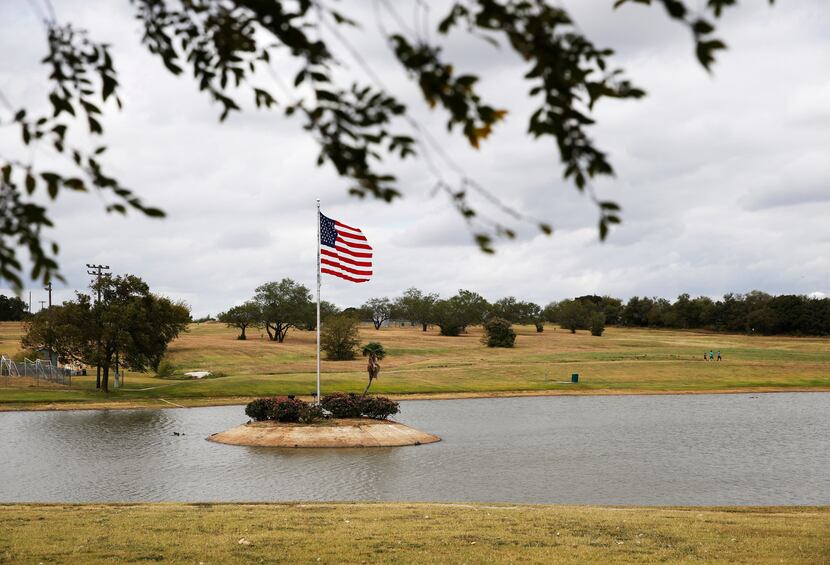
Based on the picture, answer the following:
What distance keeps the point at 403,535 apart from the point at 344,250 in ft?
85.6

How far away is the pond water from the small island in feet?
4.95

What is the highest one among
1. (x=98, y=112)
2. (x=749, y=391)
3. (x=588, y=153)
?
(x=98, y=112)

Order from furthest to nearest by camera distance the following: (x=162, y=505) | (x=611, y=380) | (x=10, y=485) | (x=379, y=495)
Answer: (x=611, y=380)
(x=10, y=485)
(x=379, y=495)
(x=162, y=505)

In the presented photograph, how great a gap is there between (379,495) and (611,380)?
211 ft

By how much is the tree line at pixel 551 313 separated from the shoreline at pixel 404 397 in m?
59.5

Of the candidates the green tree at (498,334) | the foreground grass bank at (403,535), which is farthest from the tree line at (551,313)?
the foreground grass bank at (403,535)

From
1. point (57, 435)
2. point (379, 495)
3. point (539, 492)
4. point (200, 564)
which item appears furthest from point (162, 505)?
point (57, 435)

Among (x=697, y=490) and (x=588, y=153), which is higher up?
(x=588, y=153)

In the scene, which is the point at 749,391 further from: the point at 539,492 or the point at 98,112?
the point at 98,112

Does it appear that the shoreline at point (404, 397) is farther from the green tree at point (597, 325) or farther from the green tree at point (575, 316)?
the green tree at point (575, 316)

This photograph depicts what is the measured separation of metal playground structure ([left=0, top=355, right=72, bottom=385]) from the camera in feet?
251

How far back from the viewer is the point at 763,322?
16088 centimetres

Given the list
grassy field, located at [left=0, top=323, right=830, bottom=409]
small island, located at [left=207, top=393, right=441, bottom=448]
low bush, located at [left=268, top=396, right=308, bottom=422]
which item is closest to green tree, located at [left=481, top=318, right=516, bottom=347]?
grassy field, located at [left=0, top=323, right=830, bottom=409]

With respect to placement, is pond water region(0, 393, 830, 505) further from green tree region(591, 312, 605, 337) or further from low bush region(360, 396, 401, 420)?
green tree region(591, 312, 605, 337)
